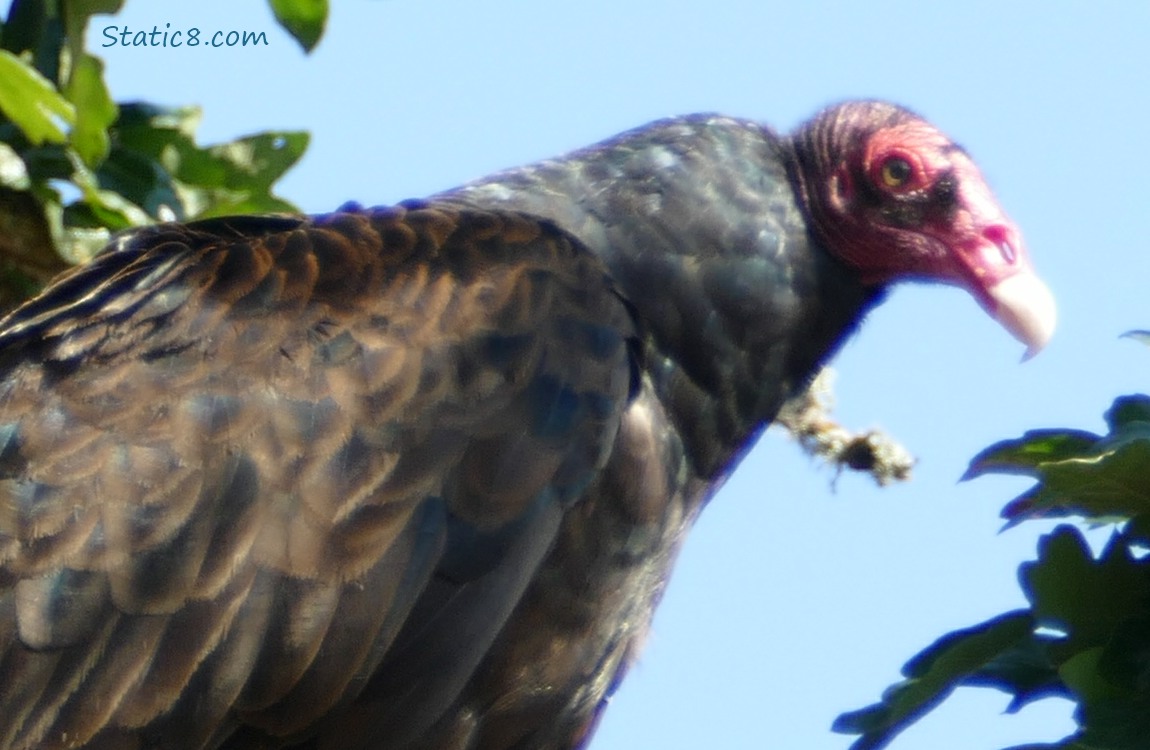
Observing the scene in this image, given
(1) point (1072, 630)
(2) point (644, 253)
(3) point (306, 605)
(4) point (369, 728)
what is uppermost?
(2) point (644, 253)

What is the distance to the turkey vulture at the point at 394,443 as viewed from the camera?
355 centimetres

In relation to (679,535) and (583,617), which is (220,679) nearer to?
(583,617)

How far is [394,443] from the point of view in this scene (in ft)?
12.2

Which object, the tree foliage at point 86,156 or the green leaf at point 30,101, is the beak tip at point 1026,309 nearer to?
the tree foliage at point 86,156

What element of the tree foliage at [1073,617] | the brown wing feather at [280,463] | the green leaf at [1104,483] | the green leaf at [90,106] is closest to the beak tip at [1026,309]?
the tree foliage at [1073,617]

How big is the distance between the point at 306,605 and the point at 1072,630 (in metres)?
1.38

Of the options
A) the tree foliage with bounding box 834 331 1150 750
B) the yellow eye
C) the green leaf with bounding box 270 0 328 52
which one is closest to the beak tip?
the yellow eye

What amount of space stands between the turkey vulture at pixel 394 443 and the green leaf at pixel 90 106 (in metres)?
0.31

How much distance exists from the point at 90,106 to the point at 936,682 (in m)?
2.12

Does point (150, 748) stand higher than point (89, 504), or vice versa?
point (89, 504)

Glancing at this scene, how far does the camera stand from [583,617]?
13.1 feet

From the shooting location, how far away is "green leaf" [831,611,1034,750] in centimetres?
361

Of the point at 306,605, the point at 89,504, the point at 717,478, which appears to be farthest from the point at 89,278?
the point at 717,478

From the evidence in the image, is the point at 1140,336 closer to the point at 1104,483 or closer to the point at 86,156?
the point at 1104,483
